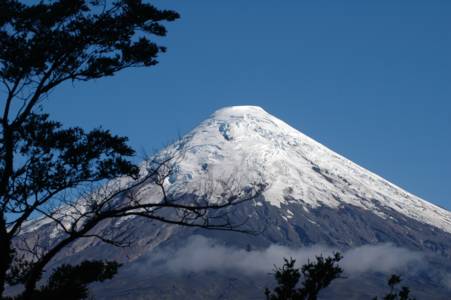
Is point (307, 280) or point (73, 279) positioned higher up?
point (307, 280)

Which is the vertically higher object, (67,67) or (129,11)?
(129,11)

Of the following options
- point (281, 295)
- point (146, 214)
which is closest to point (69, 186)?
point (146, 214)

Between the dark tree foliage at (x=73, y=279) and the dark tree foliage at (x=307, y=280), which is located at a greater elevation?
the dark tree foliage at (x=307, y=280)

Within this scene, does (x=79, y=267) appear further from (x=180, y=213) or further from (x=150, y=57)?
(x=150, y=57)

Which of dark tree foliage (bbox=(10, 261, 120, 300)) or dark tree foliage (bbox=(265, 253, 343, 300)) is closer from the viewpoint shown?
dark tree foliage (bbox=(10, 261, 120, 300))

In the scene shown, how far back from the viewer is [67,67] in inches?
675

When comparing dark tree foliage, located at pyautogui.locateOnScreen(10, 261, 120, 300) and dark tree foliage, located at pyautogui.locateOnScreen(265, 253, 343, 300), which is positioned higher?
dark tree foliage, located at pyautogui.locateOnScreen(265, 253, 343, 300)

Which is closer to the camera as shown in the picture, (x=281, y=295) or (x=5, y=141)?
(x=5, y=141)

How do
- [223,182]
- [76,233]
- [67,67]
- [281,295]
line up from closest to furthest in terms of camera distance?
[76,233] → [223,182] → [67,67] → [281,295]

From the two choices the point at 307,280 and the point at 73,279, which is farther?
the point at 307,280

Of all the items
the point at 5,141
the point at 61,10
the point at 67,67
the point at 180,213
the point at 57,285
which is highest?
the point at 61,10

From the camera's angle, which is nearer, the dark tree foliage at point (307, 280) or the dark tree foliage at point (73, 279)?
the dark tree foliage at point (73, 279)

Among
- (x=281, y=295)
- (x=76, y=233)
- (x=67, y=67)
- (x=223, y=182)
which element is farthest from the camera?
(x=281, y=295)

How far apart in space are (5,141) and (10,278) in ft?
10.7
